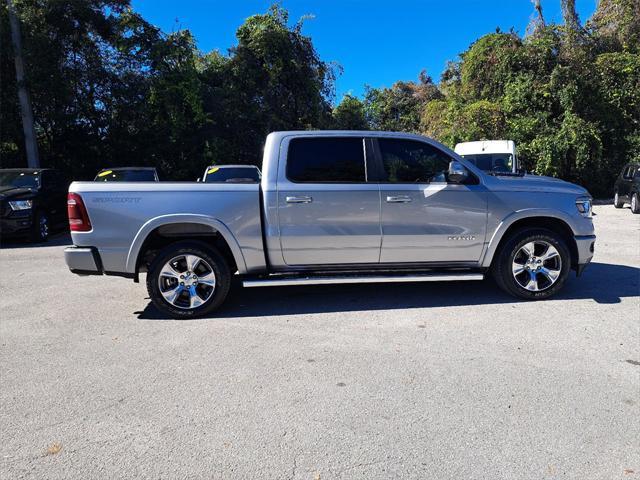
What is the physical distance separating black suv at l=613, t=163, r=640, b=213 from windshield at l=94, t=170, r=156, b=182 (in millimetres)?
13672

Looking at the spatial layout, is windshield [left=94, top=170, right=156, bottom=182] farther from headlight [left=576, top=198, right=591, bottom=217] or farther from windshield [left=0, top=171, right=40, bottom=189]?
headlight [left=576, top=198, right=591, bottom=217]

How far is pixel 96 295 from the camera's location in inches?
241

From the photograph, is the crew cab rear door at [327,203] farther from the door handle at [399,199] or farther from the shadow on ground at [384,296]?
the shadow on ground at [384,296]

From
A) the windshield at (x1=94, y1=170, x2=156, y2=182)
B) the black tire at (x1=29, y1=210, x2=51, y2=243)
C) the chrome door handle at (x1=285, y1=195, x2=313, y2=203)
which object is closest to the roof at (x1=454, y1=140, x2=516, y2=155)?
the windshield at (x1=94, y1=170, x2=156, y2=182)

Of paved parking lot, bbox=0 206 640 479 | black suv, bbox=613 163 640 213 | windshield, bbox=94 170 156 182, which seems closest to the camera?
paved parking lot, bbox=0 206 640 479

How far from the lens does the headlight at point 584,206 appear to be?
5488mm

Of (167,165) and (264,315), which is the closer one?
(264,315)

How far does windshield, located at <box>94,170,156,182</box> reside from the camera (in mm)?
12453

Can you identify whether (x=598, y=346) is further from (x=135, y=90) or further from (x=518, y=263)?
(x=135, y=90)

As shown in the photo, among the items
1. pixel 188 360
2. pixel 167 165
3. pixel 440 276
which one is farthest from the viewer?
pixel 167 165

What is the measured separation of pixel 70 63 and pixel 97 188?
573 inches

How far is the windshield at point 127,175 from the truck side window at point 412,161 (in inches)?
343

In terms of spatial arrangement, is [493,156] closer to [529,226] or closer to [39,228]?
[529,226]

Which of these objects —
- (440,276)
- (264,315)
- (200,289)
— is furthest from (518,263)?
(200,289)
